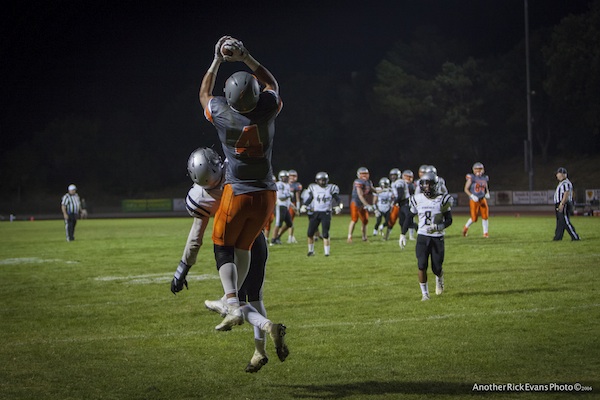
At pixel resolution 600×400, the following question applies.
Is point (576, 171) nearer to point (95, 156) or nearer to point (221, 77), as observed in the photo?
point (221, 77)

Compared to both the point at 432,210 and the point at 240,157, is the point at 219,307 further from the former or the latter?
the point at 432,210

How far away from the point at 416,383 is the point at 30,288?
9.19 meters

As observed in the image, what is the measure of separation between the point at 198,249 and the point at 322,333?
263cm

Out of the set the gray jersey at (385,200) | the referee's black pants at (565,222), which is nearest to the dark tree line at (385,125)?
the gray jersey at (385,200)

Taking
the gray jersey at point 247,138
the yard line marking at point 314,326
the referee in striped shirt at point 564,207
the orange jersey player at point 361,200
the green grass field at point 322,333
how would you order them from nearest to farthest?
the gray jersey at point 247,138
the green grass field at point 322,333
the yard line marking at point 314,326
the referee in striped shirt at point 564,207
the orange jersey player at point 361,200

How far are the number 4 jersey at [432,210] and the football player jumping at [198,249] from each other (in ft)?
16.4

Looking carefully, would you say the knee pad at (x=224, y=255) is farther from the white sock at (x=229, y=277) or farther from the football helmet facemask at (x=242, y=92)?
the football helmet facemask at (x=242, y=92)

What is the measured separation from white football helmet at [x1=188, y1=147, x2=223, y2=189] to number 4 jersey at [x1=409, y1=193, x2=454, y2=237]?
5436 millimetres

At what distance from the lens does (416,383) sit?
6.21 metres

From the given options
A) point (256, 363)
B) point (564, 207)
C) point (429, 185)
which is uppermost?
point (429, 185)

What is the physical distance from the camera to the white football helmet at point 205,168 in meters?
6.12

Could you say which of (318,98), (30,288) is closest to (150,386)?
(30,288)

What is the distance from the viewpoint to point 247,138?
5.93 metres

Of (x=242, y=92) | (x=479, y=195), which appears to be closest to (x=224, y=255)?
(x=242, y=92)
